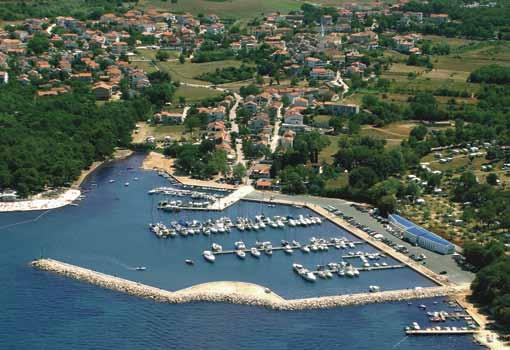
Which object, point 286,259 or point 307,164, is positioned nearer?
point 286,259

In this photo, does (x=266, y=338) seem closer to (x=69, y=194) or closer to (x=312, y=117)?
(x=69, y=194)

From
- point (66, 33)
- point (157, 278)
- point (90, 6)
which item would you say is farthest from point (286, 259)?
point (90, 6)

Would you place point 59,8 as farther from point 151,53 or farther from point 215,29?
point 151,53

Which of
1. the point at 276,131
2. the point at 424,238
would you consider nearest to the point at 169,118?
the point at 276,131

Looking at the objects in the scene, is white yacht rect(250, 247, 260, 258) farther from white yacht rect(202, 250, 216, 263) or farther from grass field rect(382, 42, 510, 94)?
grass field rect(382, 42, 510, 94)

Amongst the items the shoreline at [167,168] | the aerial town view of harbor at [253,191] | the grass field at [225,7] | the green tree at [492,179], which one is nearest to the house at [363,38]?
the aerial town view of harbor at [253,191]

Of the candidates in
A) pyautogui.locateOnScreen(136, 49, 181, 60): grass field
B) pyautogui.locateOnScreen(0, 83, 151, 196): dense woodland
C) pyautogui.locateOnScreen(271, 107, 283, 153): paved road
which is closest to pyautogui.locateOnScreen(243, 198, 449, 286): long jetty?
pyautogui.locateOnScreen(271, 107, 283, 153): paved road
